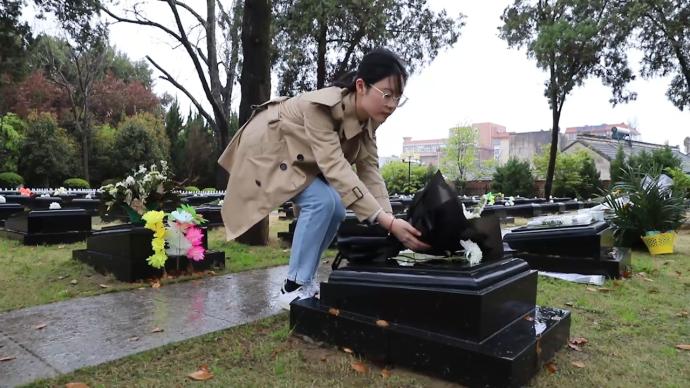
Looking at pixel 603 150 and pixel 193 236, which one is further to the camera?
pixel 603 150

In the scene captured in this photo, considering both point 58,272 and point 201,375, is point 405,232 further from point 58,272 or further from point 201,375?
point 58,272

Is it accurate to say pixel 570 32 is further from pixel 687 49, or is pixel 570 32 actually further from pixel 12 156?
pixel 12 156

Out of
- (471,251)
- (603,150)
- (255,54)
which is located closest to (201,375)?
(471,251)

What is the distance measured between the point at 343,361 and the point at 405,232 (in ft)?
2.21

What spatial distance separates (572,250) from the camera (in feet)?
14.4

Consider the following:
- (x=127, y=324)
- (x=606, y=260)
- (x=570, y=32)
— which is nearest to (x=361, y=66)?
(x=127, y=324)

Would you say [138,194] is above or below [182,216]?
above

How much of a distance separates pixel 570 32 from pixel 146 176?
46.8ft

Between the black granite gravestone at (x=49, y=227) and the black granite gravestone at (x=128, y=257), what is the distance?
239cm

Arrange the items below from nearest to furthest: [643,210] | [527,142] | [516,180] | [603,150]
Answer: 1. [643,210]
2. [516,180]
3. [603,150]
4. [527,142]

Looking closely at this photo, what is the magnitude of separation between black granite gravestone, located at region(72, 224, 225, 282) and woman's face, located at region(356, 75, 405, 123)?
2.37 m

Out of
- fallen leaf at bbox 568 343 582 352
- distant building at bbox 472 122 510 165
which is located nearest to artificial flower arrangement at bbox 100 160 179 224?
fallen leaf at bbox 568 343 582 352

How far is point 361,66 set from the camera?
2.51m

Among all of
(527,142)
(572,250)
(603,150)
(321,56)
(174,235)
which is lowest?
(572,250)
